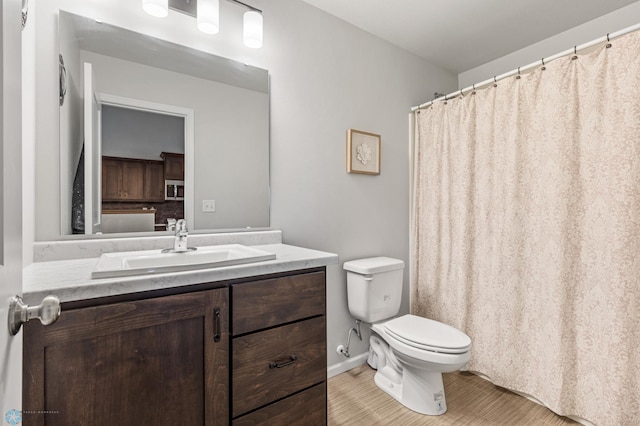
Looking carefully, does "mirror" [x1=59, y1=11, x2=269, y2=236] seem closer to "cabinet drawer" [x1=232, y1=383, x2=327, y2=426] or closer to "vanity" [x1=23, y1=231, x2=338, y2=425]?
"vanity" [x1=23, y1=231, x2=338, y2=425]

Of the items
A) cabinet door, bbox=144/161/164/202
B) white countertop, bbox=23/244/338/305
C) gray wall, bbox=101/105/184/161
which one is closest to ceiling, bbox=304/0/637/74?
gray wall, bbox=101/105/184/161

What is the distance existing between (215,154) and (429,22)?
1.68m

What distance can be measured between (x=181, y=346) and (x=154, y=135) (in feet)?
3.24

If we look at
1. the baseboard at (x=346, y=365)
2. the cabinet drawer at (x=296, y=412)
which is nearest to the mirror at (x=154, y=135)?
the cabinet drawer at (x=296, y=412)

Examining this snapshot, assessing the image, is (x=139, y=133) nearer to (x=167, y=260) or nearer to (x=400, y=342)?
(x=167, y=260)

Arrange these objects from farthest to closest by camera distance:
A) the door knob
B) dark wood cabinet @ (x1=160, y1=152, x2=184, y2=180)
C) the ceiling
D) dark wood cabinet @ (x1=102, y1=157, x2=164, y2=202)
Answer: the ceiling < dark wood cabinet @ (x1=160, y1=152, x2=184, y2=180) < dark wood cabinet @ (x1=102, y1=157, x2=164, y2=202) < the door knob

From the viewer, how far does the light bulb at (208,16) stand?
1.44 metres

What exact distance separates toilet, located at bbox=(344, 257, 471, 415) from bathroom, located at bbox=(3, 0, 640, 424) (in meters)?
0.15

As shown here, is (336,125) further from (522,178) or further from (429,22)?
(522,178)

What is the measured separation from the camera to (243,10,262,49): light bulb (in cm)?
157

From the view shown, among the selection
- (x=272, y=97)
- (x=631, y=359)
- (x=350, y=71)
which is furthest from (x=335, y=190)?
(x=631, y=359)

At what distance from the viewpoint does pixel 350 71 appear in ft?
6.86

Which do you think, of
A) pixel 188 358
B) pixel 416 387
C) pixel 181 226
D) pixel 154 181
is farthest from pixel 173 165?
pixel 416 387

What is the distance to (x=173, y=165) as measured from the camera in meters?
1.48
